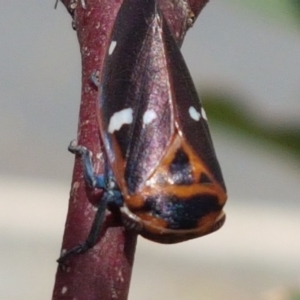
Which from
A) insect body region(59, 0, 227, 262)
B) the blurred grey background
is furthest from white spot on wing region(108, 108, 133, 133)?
the blurred grey background

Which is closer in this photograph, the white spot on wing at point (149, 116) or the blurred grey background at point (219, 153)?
the white spot on wing at point (149, 116)

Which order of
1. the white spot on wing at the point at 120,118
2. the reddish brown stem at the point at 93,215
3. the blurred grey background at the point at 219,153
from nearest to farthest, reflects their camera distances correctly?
the reddish brown stem at the point at 93,215
the white spot on wing at the point at 120,118
the blurred grey background at the point at 219,153

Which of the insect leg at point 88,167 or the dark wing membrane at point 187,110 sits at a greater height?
the dark wing membrane at point 187,110

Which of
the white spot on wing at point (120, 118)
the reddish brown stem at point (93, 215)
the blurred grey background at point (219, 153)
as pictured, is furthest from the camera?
the blurred grey background at point (219, 153)

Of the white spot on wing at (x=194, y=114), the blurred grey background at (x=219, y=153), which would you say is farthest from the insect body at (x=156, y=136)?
the blurred grey background at (x=219, y=153)

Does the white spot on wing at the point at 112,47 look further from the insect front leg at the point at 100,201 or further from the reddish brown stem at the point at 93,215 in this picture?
the insect front leg at the point at 100,201

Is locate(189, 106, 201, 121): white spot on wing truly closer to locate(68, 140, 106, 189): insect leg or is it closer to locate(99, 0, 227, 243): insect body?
locate(99, 0, 227, 243): insect body

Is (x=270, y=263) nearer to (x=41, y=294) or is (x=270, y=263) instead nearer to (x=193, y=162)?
(x=41, y=294)

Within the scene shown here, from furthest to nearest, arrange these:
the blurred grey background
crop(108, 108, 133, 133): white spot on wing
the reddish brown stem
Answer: the blurred grey background
crop(108, 108, 133, 133): white spot on wing
the reddish brown stem

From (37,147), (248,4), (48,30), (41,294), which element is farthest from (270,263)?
(248,4)
